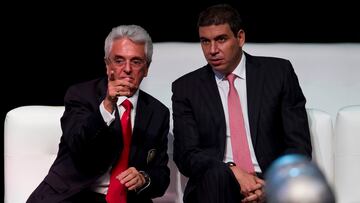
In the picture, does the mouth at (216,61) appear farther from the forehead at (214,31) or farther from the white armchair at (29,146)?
the white armchair at (29,146)

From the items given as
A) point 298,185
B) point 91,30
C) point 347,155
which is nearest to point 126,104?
point 347,155

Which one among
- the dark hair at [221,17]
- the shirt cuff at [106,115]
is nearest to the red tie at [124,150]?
the shirt cuff at [106,115]

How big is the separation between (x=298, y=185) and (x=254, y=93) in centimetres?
167

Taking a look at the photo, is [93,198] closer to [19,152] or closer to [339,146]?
[19,152]

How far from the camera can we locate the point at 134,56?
220 centimetres

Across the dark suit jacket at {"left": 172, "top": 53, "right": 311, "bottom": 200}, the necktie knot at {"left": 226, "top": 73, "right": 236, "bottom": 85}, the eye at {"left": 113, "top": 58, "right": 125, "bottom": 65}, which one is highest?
the eye at {"left": 113, "top": 58, "right": 125, "bottom": 65}

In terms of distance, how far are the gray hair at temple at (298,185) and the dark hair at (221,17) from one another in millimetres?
1650

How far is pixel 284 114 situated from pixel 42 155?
895 mm

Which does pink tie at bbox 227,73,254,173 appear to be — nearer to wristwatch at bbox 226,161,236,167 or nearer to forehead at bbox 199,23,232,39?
wristwatch at bbox 226,161,236,167

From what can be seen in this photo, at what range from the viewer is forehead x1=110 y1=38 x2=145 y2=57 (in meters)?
2.20

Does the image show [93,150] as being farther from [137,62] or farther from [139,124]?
[137,62]

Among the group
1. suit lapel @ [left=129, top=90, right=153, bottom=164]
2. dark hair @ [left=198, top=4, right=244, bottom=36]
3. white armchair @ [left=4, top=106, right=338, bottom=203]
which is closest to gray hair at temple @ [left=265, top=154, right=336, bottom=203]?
suit lapel @ [left=129, top=90, right=153, bottom=164]

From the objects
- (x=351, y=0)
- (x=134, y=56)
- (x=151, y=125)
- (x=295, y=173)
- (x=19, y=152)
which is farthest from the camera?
(x=351, y=0)

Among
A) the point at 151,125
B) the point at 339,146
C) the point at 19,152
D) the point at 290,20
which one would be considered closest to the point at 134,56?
the point at 151,125
